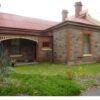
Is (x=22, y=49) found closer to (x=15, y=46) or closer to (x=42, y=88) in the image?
(x=15, y=46)

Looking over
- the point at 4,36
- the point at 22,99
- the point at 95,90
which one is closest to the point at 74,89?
the point at 95,90

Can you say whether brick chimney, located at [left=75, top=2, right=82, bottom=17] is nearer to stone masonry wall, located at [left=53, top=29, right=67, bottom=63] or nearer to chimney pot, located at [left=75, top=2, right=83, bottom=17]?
chimney pot, located at [left=75, top=2, right=83, bottom=17]

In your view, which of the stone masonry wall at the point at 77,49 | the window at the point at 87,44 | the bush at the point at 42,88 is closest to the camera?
the bush at the point at 42,88

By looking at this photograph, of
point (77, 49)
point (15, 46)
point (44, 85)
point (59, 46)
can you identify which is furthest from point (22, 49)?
point (44, 85)

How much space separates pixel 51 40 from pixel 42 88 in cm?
996

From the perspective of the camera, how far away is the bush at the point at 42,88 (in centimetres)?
777

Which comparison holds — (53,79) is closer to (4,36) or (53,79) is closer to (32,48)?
(4,36)

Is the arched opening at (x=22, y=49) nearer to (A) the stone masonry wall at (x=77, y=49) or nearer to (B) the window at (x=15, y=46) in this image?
(B) the window at (x=15, y=46)

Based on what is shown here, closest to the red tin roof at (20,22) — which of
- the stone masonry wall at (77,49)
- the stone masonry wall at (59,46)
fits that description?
the stone masonry wall at (59,46)

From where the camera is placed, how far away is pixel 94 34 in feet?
58.9

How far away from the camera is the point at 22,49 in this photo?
16.9 metres

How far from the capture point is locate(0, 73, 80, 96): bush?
7.77 m

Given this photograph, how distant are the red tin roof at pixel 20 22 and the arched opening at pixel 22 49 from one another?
0.88 meters

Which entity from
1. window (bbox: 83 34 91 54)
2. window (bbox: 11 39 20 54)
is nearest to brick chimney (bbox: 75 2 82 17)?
window (bbox: 83 34 91 54)
